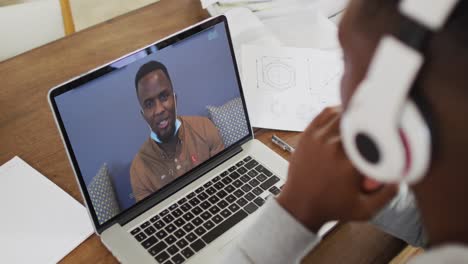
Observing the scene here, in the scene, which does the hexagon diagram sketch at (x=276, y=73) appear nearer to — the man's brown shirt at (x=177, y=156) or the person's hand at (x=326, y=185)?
the man's brown shirt at (x=177, y=156)

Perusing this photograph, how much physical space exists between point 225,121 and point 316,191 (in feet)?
1.24

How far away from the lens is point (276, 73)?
1.08 m

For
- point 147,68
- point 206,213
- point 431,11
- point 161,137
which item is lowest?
point 206,213

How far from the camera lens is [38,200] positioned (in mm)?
888

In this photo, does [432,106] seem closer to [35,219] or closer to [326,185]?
[326,185]

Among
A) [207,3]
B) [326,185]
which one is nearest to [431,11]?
[326,185]

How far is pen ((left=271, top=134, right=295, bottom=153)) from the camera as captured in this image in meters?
0.96

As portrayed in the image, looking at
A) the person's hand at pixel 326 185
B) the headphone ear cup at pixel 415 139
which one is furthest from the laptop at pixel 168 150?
the headphone ear cup at pixel 415 139

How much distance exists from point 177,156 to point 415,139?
544mm

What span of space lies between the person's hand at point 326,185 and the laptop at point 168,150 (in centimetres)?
24

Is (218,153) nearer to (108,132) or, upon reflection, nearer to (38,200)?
(108,132)

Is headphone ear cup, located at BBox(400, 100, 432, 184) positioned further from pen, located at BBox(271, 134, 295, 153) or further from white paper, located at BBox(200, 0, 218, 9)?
white paper, located at BBox(200, 0, 218, 9)

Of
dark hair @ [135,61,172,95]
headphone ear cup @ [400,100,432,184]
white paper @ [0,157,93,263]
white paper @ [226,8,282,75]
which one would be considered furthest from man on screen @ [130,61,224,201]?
headphone ear cup @ [400,100,432,184]

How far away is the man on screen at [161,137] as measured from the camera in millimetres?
849
